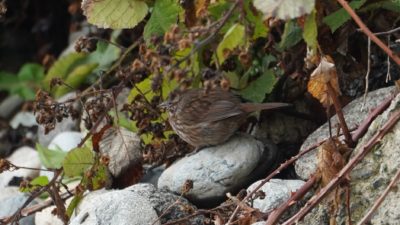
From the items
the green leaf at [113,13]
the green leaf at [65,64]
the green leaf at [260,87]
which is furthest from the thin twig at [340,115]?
the green leaf at [65,64]

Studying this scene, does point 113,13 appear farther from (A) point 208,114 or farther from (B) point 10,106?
(B) point 10,106

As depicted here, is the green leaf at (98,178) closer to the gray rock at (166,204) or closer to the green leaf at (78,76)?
the gray rock at (166,204)

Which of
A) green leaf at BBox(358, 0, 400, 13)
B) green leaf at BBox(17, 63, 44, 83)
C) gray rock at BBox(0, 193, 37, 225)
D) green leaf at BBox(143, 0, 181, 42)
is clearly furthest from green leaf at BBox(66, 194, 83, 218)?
green leaf at BBox(17, 63, 44, 83)

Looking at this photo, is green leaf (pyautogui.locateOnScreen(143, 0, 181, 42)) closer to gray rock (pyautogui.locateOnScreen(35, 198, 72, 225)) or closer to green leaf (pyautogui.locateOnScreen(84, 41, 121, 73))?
gray rock (pyautogui.locateOnScreen(35, 198, 72, 225))

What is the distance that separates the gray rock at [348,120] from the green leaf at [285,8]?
1.05 metres

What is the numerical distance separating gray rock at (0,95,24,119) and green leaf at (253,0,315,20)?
13.9 feet

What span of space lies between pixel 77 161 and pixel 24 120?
2.22 m

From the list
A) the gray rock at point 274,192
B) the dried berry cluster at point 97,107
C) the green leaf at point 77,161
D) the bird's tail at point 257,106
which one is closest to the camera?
the gray rock at point 274,192

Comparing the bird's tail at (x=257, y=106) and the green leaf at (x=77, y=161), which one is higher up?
the bird's tail at (x=257, y=106)

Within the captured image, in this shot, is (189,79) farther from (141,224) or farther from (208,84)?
(141,224)

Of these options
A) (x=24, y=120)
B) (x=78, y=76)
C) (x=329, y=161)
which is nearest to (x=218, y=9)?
(x=329, y=161)

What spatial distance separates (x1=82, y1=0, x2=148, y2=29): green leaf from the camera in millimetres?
3961

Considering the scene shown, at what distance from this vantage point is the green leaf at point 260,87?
4309 millimetres

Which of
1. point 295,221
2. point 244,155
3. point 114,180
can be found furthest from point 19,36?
point 295,221
